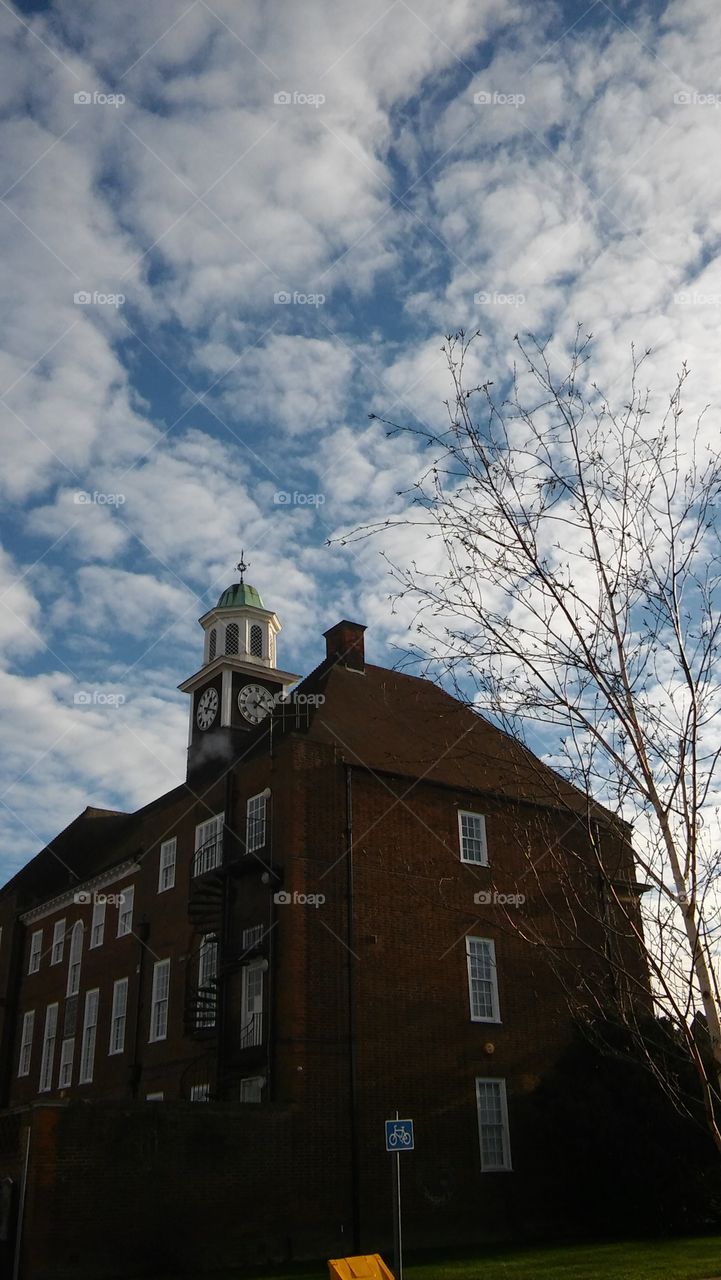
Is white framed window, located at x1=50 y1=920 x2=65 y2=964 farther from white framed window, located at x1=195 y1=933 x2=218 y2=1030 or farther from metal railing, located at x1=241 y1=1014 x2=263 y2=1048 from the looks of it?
metal railing, located at x1=241 y1=1014 x2=263 y2=1048

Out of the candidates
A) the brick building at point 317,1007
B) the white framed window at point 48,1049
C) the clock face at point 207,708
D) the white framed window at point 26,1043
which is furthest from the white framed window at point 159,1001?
the white framed window at point 26,1043

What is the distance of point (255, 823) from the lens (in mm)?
28266

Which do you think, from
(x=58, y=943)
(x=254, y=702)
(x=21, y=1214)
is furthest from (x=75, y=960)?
(x=21, y=1214)

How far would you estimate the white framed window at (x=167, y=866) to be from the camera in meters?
32.9


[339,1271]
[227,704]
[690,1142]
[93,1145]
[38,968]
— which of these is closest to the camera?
[339,1271]

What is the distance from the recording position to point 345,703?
99.5ft

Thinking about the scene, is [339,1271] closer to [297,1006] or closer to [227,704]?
[297,1006]

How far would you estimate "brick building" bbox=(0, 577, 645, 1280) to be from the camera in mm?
21328

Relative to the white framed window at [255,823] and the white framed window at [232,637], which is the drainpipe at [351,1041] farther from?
the white framed window at [232,637]

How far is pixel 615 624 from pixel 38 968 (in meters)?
40.8

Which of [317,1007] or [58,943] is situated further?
[58,943]

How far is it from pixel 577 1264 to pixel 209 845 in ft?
47.2

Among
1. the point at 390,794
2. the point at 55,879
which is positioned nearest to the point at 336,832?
the point at 390,794

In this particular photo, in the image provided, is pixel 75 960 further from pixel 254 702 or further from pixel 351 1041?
pixel 351 1041
